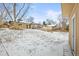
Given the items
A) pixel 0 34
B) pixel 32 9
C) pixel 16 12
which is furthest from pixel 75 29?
pixel 0 34

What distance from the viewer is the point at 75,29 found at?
3.87m

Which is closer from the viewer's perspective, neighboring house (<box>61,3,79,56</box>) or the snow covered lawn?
neighboring house (<box>61,3,79,56</box>)

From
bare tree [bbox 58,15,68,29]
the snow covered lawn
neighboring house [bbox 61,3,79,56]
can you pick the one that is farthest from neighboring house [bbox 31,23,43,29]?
neighboring house [bbox 61,3,79,56]

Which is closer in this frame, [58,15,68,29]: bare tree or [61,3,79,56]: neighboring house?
[61,3,79,56]: neighboring house

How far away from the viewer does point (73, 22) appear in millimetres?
3867

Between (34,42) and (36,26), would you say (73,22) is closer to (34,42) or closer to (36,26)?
(36,26)

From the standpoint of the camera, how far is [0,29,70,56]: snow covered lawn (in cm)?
401

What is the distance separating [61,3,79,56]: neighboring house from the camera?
3.82 metres

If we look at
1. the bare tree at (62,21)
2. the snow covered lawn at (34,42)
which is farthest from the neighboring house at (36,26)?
the bare tree at (62,21)

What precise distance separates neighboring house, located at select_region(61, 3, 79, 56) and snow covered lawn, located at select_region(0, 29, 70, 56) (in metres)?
0.13

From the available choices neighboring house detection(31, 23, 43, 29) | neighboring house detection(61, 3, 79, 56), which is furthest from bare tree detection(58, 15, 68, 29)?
neighboring house detection(31, 23, 43, 29)

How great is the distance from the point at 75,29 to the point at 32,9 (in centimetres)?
91

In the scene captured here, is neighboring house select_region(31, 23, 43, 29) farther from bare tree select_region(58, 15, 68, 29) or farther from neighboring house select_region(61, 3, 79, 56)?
neighboring house select_region(61, 3, 79, 56)

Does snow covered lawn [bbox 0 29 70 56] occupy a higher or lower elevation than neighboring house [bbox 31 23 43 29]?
lower
